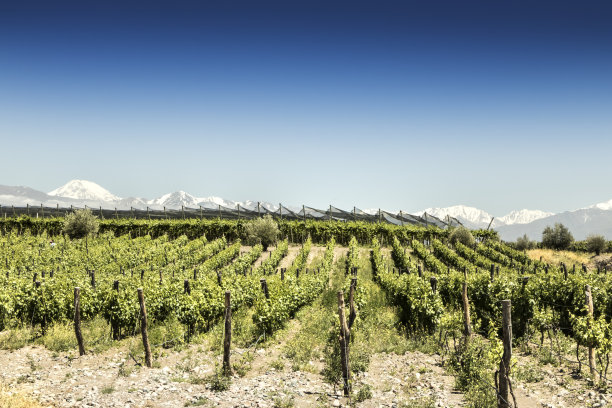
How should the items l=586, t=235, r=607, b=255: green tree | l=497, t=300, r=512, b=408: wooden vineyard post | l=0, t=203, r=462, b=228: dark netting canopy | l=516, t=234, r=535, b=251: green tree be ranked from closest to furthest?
l=497, t=300, r=512, b=408: wooden vineyard post, l=586, t=235, r=607, b=255: green tree, l=516, t=234, r=535, b=251: green tree, l=0, t=203, r=462, b=228: dark netting canopy

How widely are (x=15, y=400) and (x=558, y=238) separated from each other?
53845 millimetres

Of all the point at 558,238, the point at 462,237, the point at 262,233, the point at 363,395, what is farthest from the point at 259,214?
the point at 363,395

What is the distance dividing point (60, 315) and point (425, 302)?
13.6 metres

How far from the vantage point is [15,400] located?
748 centimetres

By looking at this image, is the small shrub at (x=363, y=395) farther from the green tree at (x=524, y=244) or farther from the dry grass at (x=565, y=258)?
the green tree at (x=524, y=244)

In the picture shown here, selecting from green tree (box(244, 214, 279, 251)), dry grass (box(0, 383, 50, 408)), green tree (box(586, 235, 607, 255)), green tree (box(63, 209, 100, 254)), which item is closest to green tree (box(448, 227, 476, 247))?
green tree (box(586, 235, 607, 255))

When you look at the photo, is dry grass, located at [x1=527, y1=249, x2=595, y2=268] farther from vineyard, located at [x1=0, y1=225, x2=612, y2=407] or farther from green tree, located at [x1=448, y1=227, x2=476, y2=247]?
vineyard, located at [x1=0, y1=225, x2=612, y2=407]

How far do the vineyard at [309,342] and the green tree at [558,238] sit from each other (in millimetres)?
34379

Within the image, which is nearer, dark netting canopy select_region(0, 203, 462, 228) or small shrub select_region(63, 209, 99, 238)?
small shrub select_region(63, 209, 99, 238)

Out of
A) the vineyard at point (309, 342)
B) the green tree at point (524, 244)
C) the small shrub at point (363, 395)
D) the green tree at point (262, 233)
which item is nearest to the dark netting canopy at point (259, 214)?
the green tree at point (524, 244)

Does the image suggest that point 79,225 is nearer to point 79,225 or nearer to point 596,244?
point 79,225

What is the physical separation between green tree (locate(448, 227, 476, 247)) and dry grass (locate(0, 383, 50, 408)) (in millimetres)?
36795

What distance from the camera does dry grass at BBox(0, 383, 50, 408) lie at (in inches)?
285

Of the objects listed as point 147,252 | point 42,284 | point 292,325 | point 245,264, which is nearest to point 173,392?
point 292,325
